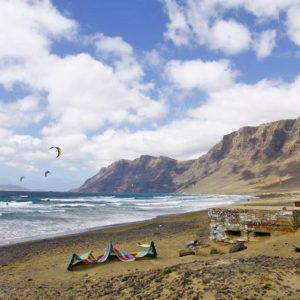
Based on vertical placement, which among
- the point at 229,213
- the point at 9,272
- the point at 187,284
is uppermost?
Answer: the point at 229,213

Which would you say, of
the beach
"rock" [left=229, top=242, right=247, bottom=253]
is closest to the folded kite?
the beach

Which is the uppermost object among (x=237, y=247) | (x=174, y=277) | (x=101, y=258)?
(x=237, y=247)

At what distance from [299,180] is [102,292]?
167m

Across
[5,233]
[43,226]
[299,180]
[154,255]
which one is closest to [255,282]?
[154,255]

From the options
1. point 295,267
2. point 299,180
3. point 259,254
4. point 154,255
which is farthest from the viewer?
point 299,180

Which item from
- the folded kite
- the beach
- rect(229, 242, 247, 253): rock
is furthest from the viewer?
the folded kite

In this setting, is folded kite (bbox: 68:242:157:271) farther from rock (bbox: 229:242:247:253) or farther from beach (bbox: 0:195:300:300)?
rock (bbox: 229:242:247:253)

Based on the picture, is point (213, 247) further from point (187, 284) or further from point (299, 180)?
point (299, 180)

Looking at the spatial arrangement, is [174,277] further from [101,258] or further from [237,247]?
[101,258]

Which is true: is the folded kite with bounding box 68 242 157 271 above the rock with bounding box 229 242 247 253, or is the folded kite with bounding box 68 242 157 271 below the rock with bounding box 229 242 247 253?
below

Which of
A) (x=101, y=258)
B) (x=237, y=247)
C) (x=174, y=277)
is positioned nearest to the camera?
(x=174, y=277)

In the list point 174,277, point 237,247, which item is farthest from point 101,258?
point 174,277

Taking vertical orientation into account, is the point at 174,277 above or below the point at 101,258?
above

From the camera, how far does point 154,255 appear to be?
1352cm
